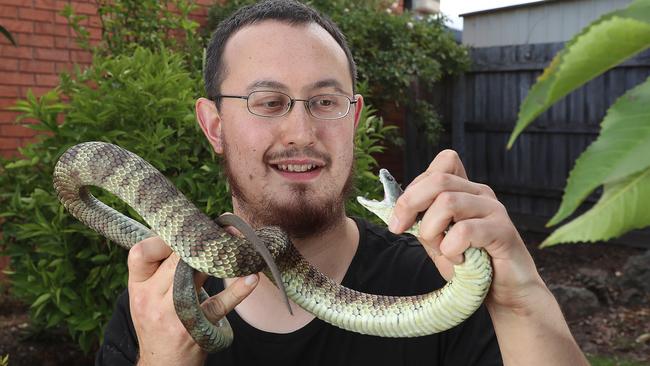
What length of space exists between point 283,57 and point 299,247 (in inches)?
27.7

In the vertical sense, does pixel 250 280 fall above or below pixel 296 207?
below

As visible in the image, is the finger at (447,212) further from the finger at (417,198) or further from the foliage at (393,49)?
the foliage at (393,49)

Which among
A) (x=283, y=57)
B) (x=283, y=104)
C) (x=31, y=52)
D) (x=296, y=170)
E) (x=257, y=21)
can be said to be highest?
(x=31, y=52)

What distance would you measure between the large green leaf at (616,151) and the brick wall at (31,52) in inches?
257

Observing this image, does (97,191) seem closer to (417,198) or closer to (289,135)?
(289,135)

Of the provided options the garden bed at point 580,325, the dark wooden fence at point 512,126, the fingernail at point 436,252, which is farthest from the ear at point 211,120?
the dark wooden fence at point 512,126

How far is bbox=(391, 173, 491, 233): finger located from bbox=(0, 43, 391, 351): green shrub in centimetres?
231

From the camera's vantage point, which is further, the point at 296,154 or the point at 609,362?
the point at 609,362

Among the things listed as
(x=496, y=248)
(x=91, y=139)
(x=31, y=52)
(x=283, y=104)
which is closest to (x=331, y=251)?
(x=283, y=104)

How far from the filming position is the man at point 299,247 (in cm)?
186

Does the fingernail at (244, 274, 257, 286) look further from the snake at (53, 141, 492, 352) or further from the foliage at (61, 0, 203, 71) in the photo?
the foliage at (61, 0, 203, 71)

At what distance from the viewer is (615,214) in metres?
0.41

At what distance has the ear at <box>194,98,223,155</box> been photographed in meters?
2.60

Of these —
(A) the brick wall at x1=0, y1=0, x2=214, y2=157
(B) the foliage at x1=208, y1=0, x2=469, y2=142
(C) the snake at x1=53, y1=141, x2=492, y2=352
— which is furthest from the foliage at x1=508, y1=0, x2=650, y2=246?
(B) the foliage at x1=208, y1=0, x2=469, y2=142
